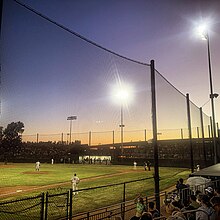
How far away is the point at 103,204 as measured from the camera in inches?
554

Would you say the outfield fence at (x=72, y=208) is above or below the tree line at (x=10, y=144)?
below

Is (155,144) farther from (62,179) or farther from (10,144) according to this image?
(10,144)

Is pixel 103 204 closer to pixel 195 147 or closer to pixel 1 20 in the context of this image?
pixel 1 20

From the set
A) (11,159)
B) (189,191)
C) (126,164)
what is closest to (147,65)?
(189,191)

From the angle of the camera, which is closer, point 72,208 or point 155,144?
point 155,144

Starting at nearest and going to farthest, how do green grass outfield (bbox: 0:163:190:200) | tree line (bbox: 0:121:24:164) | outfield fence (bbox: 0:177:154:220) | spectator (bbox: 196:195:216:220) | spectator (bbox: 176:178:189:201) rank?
spectator (bbox: 196:195:216:220)
outfield fence (bbox: 0:177:154:220)
spectator (bbox: 176:178:189:201)
green grass outfield (bbox: 0:163:190:200)
tree line (bbox: 0:121:24:164)

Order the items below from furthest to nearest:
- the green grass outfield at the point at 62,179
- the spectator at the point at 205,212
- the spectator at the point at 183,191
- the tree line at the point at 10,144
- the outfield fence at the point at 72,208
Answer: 1. the tree line at the point at 10,144
2. the green grass outfield at the point at 62,179
3. the spectator at the point at 183,191
4. the outfield fence at the point at 72,208
5. the spectator at the point at 205,212

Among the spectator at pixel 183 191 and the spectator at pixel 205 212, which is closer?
the spectator at pixel 205 212

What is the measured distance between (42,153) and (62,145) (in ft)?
24.7

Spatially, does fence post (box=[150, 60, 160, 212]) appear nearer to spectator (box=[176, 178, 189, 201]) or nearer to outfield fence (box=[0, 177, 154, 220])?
Result: outfield fence (box=[0, 177, 154, 220])

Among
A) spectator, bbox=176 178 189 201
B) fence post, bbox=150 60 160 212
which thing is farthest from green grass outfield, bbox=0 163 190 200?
fence post, bbox=150 60 160 212

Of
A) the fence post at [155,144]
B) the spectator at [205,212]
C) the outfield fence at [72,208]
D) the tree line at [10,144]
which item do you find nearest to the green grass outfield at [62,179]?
the outfield fence at [72,208]

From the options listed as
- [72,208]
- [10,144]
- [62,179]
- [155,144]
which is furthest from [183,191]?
[10,144]

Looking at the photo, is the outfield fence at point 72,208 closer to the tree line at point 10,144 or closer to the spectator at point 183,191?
the spectator at point 183,191
